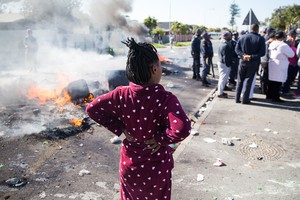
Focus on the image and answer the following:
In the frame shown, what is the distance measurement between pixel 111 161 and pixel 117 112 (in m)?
2.34

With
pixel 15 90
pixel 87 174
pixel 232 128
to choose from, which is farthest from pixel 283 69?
pixel 15 90

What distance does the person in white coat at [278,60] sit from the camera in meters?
6.81

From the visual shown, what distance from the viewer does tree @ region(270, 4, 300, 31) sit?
40.9 metres

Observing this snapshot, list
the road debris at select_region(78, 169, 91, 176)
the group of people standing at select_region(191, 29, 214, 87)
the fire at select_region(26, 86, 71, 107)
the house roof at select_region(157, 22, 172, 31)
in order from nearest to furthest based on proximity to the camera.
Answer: the road debris at select_region(78, 169, 91, 176)
the fire at select_region(26, 86, 71, 107)
the group of people standing at select_region(191, 29, 214, 87)
the house roof at select_region(157, 22, 172, 31)

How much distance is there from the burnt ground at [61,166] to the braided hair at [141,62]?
1966mm

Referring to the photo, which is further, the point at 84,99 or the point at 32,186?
the point at 84,99

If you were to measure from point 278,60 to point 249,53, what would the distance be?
3.20 ft

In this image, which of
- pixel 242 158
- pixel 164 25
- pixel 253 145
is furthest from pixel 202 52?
pixel 164 25

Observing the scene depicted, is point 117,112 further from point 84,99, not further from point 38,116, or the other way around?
point 84,99

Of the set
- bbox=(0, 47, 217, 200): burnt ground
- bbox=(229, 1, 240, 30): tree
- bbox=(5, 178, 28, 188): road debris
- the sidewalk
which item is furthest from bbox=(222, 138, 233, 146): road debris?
bbox=(229, 1, 240, 30): tree

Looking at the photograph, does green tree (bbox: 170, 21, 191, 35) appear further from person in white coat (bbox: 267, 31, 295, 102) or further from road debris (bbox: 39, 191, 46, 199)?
road debris (bbox: 39, 191, 46, 199)

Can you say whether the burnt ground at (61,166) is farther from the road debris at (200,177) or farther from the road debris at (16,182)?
the road debris at (200,177)

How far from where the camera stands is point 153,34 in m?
40.8

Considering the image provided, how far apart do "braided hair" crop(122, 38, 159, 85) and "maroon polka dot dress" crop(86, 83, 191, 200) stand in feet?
0.19
